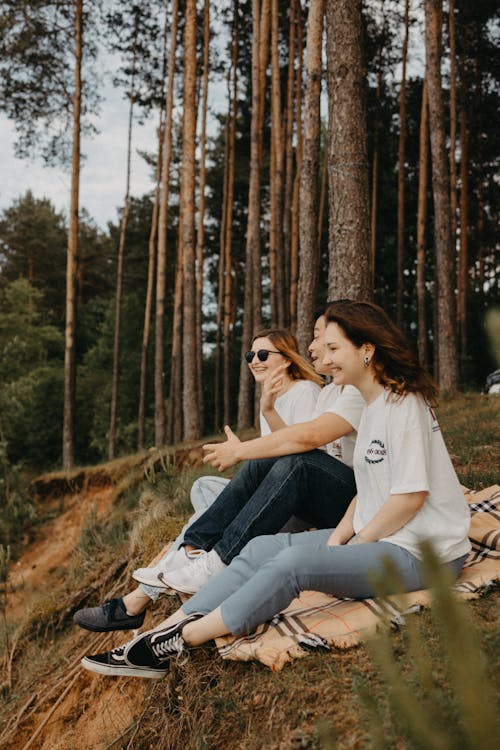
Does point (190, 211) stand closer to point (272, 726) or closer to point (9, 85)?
point (9, 85)

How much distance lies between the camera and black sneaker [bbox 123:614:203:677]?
252 centimetres

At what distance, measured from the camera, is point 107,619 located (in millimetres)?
3123

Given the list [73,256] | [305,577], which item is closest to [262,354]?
[305,577]

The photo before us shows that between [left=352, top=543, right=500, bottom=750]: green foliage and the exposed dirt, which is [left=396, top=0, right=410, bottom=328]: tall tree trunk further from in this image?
[left=352, top=543, right=500, bottom=750]: green foliage

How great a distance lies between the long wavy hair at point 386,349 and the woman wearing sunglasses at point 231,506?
26.5 inches

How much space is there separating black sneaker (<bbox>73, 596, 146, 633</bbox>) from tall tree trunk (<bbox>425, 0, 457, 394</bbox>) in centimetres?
739

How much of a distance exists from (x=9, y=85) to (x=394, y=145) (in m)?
10.1

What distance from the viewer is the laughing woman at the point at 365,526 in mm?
2422

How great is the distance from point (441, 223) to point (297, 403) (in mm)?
7506

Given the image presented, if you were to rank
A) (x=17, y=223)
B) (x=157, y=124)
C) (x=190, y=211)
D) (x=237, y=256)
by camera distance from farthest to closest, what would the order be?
(x=17, y=223) → (x=237, y=256) → (x=157, y=124) → (x=190, y=211)

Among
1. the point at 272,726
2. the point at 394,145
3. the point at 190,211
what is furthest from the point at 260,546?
the point at 394,145

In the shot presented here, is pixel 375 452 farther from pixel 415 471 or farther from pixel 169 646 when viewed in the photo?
pixel 169 646

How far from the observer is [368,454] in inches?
103

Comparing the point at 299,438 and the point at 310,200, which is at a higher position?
the point at 310,200
